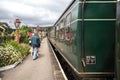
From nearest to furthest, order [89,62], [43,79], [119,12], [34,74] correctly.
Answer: [119,12] < [89,62] < [43,79] < [34,74]

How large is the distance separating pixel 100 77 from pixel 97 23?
4.83ft

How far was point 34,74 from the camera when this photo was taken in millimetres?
14211

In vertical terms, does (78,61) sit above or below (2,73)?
above

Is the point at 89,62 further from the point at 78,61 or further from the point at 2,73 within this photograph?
the point at 2,73

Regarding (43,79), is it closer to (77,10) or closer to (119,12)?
(77,10)

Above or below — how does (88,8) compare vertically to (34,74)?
above

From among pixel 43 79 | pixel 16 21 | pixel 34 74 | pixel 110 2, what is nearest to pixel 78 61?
pixel 110 2

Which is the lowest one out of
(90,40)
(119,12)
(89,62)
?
(89,62)

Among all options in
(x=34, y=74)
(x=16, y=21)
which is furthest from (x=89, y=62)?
(x=16, y=21)

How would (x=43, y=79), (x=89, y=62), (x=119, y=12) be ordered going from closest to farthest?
(x=119, y=12) → (x=89, y=62) → (x=43, y=79)

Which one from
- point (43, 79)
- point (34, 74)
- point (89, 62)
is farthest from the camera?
point (34, 74)

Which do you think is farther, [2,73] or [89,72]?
[2,73]

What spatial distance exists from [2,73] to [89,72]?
6.62m

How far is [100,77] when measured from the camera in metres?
8.70
